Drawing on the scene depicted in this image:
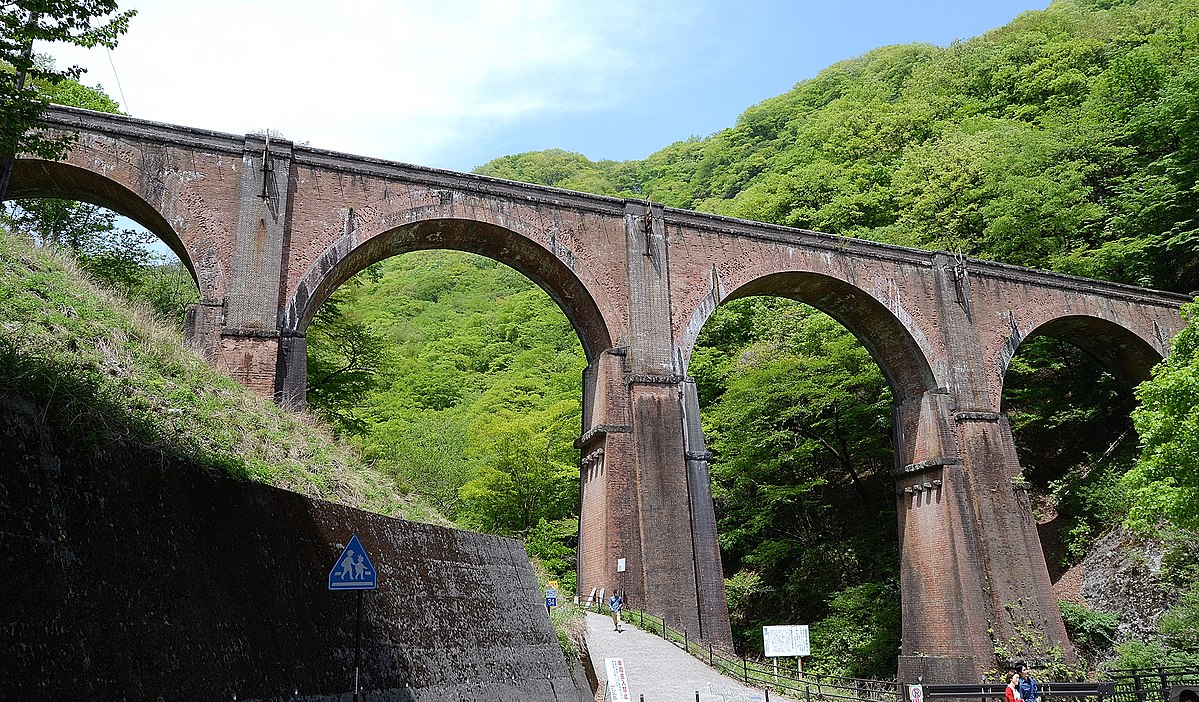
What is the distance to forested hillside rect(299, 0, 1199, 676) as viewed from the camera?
2500 cm

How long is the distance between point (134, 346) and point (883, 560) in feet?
72.3

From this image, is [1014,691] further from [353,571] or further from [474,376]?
[474,376]

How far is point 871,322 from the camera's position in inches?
877

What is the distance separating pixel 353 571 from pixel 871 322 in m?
19.0

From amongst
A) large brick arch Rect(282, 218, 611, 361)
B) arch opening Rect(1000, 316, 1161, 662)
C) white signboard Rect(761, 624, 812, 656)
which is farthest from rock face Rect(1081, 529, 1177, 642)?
large brick arch Rect(282, 218, 611, 361)

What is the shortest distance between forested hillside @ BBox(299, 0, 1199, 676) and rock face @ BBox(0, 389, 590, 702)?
15.8 meters

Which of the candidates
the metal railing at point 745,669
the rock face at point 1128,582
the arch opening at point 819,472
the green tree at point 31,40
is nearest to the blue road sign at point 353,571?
the green tree at point 31,40

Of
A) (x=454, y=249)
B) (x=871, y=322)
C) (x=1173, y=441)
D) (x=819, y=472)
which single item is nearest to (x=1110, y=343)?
(x=871, y=322)

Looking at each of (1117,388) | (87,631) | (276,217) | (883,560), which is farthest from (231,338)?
(1117,388)

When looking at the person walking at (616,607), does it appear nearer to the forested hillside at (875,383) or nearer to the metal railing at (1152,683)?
the forested hillside at (875,383)

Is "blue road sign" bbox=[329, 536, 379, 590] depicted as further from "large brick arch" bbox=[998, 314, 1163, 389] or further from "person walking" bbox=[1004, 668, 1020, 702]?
"large brick arch" bbox=[998, 314, 1163, 389]

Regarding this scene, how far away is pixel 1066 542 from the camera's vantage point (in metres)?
23.6

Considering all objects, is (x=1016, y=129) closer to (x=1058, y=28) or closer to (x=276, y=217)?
(x=1058, y=28)

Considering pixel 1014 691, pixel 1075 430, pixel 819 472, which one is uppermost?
pixel 1075 430
